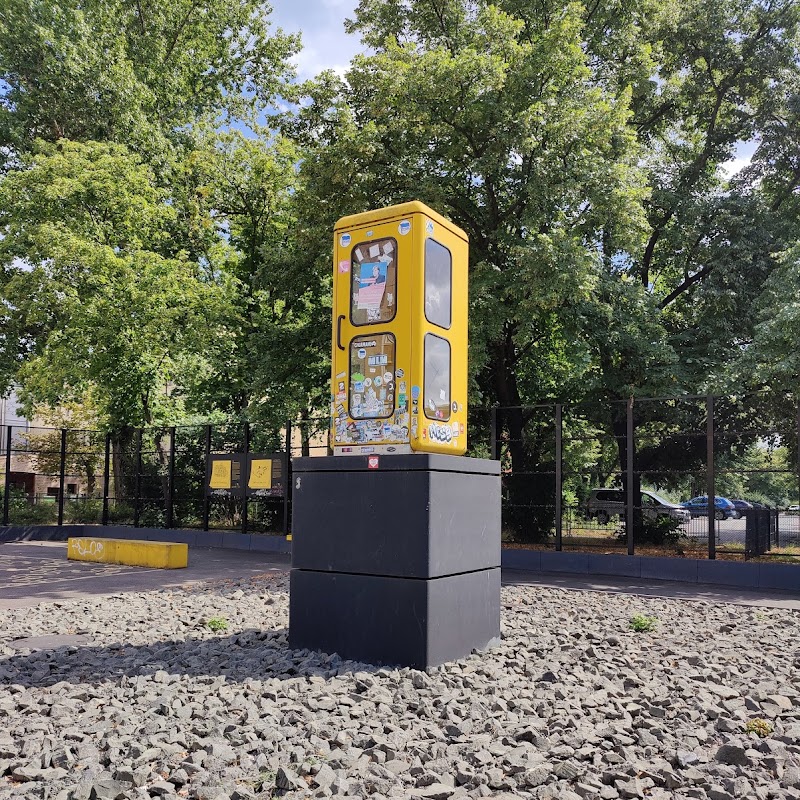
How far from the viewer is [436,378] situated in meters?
6.41

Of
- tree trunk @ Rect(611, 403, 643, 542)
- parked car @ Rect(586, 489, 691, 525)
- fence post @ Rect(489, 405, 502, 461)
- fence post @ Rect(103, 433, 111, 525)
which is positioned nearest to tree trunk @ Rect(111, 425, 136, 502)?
fence post @ Rect(103, 433, 111, 525)

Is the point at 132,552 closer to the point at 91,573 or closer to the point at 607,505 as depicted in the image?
the point at 91,573

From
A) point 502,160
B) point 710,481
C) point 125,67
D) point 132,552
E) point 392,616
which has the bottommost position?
point 132,552

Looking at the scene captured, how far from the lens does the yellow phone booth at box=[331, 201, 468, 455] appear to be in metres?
6.24

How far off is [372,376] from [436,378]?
1.76 ft

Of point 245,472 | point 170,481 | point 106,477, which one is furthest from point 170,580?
point 106,477

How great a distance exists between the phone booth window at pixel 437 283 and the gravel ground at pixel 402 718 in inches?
111

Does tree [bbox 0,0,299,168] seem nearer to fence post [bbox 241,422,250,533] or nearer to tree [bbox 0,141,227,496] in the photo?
tree [bbox 0,141,227,496]

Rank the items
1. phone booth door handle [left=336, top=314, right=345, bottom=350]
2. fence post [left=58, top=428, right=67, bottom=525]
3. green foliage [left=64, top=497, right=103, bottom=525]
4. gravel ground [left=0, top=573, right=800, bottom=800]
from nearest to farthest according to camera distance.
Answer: gravel ground [left=0, top=573, right=800, bottom=800] → phone booth door handle [left=336, top=314, right=345, bottom=350] → fence post [left=58, top=428, right=67, bottom=525] → green foliage [left=64, top=497, right=103, bottom=525]

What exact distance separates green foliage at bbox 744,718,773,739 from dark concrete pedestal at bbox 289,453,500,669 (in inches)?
88.1

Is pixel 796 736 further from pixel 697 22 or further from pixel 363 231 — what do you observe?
pixel 697 22

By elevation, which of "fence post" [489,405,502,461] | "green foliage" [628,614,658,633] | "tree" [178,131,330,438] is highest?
"tree" [178,131,330,438]

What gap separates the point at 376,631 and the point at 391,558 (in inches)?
23.4

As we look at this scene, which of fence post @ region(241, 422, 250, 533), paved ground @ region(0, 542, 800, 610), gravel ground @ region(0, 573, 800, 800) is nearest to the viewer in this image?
gravel ground @ region(0, 573, 800, 800)
